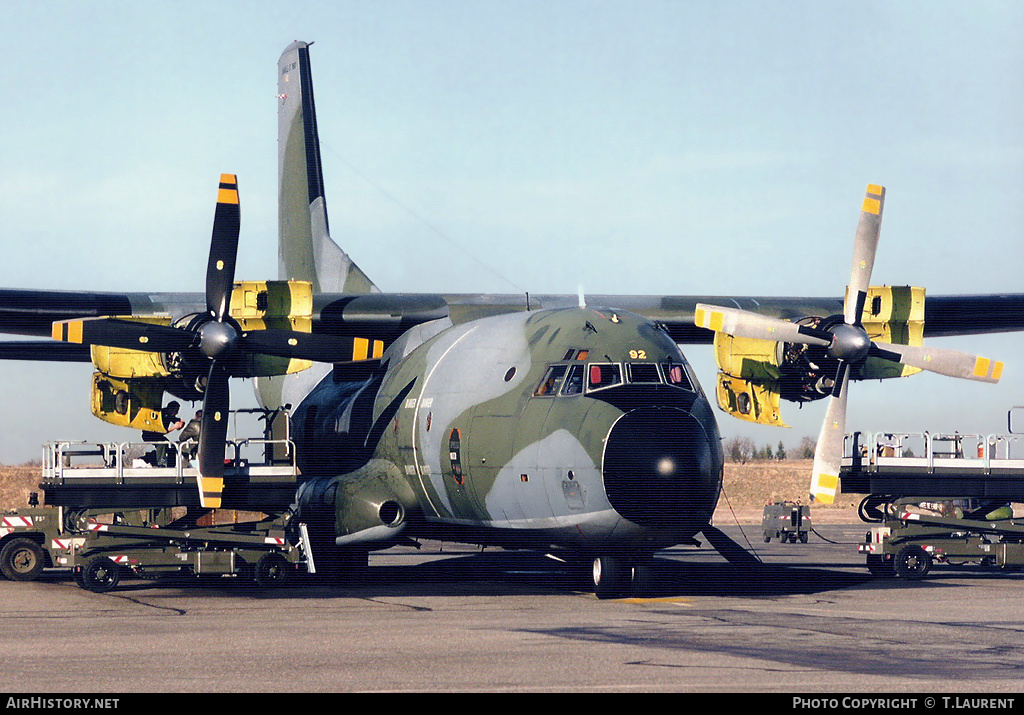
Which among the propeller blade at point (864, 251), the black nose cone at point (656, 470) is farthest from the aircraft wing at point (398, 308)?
the black nose cone at point (656, 470)

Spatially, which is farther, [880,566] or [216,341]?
[880,566]

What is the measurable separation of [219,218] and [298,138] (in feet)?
36.1

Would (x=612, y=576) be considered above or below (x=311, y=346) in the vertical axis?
below

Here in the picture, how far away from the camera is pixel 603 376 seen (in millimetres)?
17125

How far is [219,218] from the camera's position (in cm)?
2166

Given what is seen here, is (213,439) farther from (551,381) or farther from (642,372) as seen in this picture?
(642,372)

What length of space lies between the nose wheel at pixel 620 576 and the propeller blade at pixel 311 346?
565 cm

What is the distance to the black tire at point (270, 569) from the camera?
20.5m

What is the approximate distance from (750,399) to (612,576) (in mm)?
6664

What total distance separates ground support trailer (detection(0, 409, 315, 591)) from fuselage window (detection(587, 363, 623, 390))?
6.01 m

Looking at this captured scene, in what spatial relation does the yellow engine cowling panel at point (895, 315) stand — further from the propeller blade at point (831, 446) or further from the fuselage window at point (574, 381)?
the fuselage window at point (574, 381)

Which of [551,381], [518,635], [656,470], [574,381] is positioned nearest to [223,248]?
[551,381]

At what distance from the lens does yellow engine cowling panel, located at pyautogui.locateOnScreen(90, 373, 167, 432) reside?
23.1m
